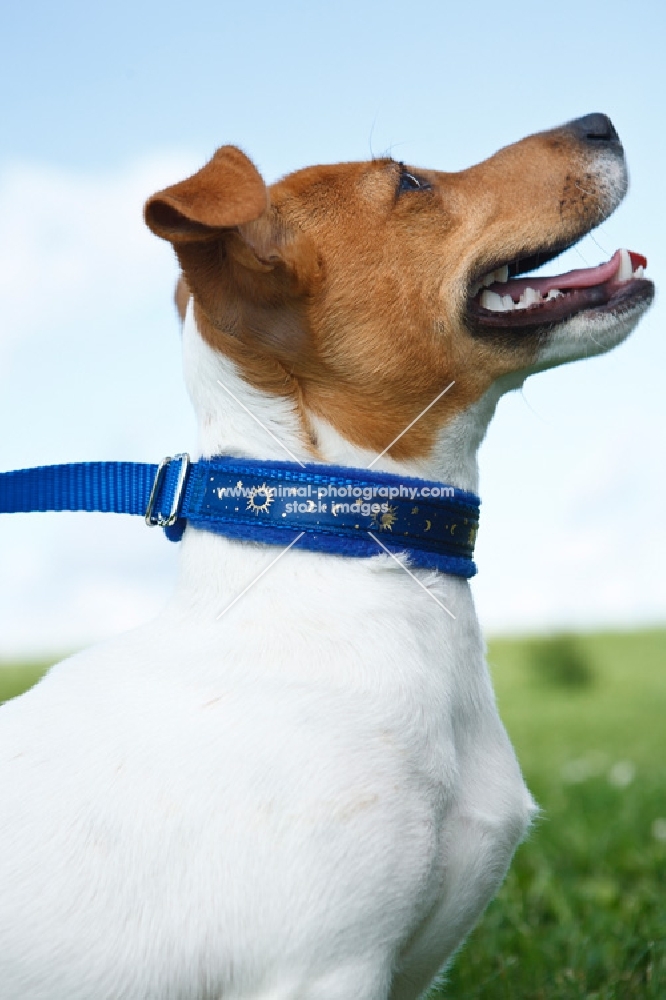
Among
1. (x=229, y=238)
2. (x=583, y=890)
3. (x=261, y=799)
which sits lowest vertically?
(x=583, y=890)

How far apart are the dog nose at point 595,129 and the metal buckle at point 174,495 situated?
1560 mm

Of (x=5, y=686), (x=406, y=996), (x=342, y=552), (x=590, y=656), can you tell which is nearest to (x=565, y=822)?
(x=406, y=996)

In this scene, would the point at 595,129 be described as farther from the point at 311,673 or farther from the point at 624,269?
the point at 311,673

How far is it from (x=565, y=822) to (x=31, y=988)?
13.4 feet

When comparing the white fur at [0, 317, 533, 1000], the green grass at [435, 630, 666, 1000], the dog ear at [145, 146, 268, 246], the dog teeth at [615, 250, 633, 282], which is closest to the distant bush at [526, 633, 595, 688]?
the green grass at [435, 630, 666, 1000]

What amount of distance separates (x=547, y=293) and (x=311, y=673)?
1308mm

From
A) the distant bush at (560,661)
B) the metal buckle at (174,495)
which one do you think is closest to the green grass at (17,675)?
the distant bush at (560,661)

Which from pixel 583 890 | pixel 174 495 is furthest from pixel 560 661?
pixel 174 495

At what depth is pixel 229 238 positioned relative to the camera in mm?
2588

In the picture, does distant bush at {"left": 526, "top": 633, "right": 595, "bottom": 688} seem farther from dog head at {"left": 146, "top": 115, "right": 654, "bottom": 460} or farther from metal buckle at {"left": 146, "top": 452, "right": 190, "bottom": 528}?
metal buckle at {"left": 146, "top": 452, "right": 190, "bottom": 528}

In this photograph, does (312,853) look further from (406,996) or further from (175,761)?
(406,996)

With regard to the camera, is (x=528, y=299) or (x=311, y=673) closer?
(x=311, y=673)

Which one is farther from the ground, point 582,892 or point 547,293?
point 547,293

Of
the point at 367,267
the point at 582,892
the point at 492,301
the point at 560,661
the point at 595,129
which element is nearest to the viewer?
the point at 367,267
